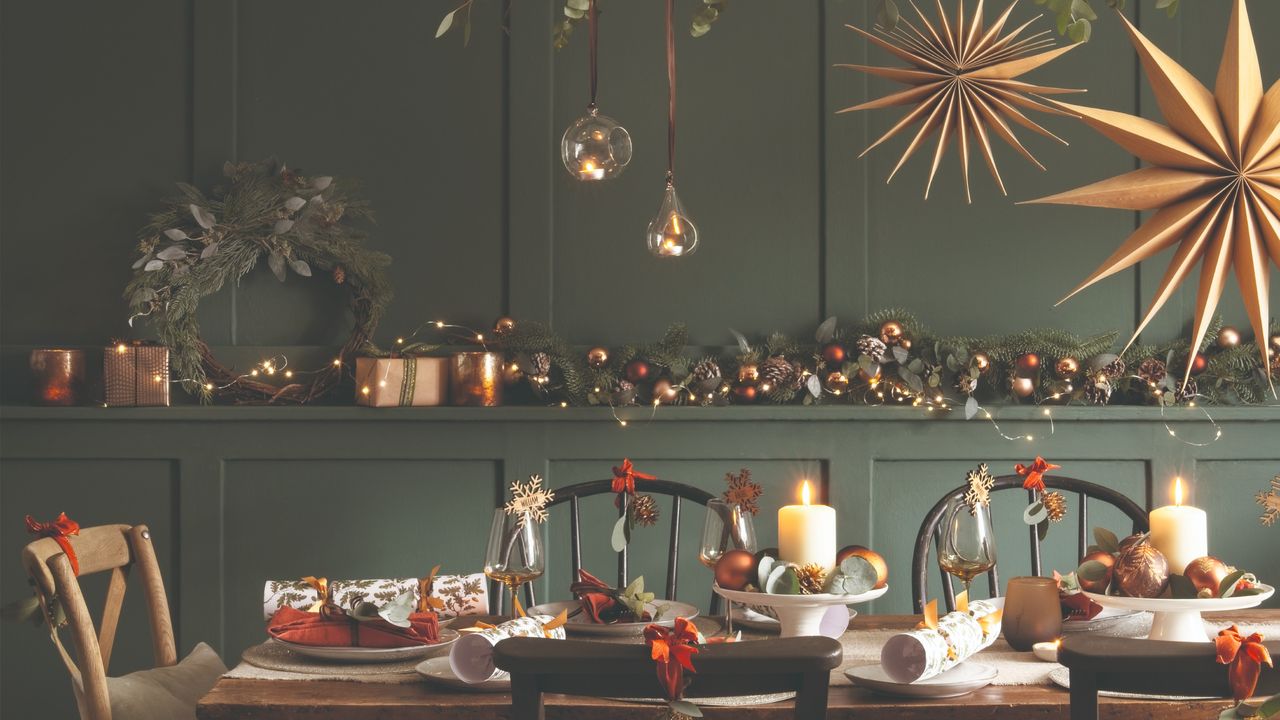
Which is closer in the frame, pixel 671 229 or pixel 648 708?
pixel 648 708

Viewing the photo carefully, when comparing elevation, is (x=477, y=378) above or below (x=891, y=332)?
below

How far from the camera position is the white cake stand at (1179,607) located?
1468 mm

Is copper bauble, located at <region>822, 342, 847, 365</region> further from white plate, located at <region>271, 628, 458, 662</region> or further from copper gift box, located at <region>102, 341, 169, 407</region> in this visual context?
copper gift box, located at <region>102, 341, 169, 407</region>

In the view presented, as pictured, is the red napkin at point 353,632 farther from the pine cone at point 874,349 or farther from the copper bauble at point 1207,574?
the pine cone at point 874,349

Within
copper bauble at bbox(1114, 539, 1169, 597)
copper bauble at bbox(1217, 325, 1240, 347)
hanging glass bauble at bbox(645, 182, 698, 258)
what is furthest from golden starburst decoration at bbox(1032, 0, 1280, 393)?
copper bauble at bbox(1217, 325, 1240, 347)

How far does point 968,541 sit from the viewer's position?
5.32 ft

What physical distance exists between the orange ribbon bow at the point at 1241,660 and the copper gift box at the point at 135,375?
256 cm

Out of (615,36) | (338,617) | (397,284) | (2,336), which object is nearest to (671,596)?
(338,617)

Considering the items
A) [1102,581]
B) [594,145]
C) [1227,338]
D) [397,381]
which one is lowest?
[1102,581]

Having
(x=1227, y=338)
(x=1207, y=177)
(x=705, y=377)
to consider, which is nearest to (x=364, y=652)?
(x=1207, y=177)

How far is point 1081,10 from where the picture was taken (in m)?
1.17

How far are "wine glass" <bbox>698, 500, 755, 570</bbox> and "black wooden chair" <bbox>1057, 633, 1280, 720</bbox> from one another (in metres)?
0.68

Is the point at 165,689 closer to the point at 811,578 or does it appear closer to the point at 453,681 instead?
the point at 453,681

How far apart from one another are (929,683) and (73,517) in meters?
2.39
